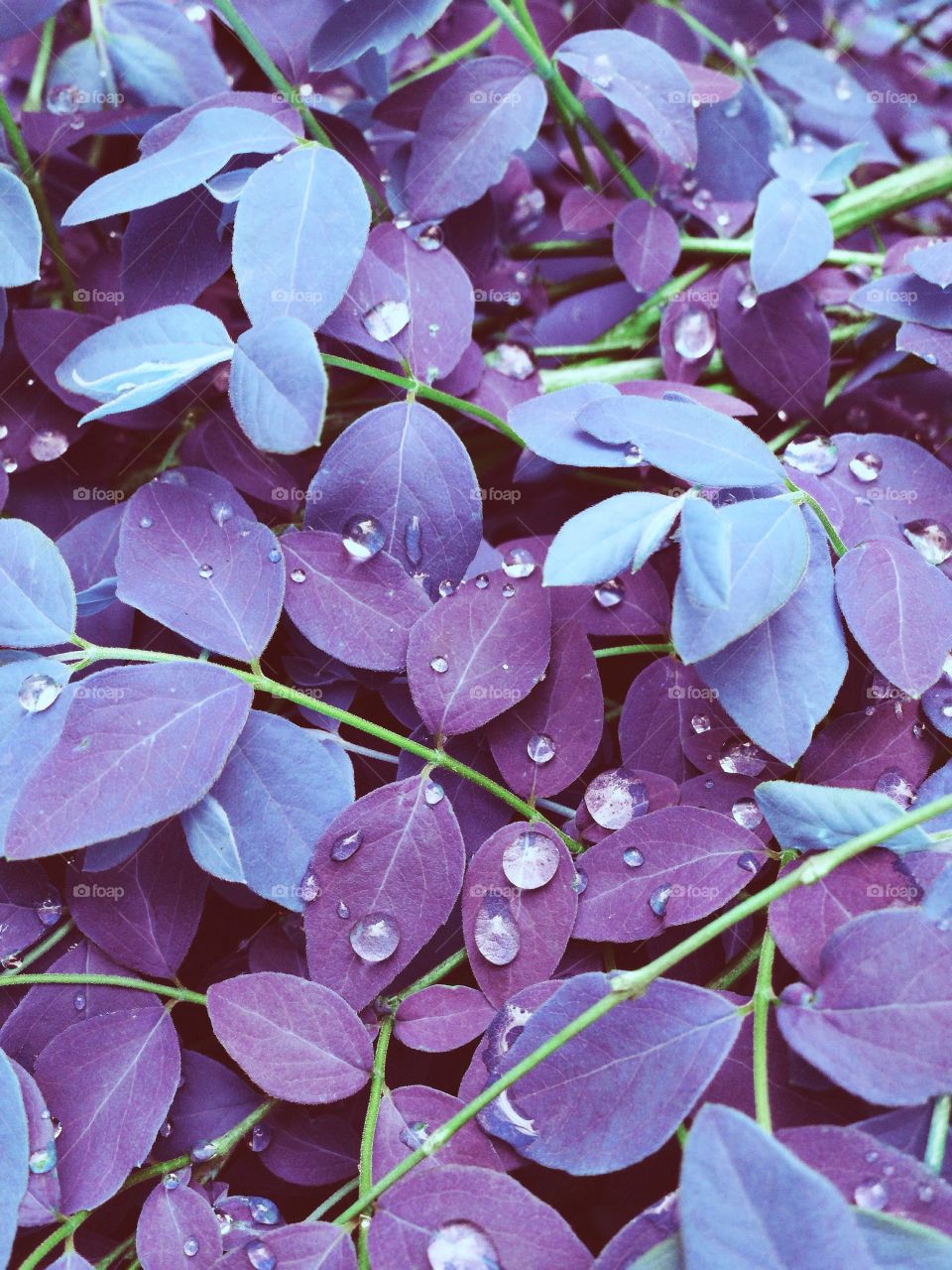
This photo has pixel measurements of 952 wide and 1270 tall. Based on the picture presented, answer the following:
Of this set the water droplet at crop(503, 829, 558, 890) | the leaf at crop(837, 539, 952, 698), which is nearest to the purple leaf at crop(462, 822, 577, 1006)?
the water droplet at crop(503, 829, 558, 890)

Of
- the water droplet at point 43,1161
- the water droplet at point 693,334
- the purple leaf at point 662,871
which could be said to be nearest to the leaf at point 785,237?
the water droplet at point 693,334

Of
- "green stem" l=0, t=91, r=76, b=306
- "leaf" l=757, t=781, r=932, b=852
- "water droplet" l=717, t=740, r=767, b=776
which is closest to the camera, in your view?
"leaf" l=757, t=781, r=932, b=852

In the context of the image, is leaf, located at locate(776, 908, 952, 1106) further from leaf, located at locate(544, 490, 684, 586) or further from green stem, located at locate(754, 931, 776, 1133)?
leaf, located at locate(544, 490, 684, 586)

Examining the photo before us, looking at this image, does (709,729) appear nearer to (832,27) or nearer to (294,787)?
(294,787)

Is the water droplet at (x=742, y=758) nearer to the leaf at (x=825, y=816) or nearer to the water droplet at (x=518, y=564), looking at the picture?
the leaf at (x=825, y=816)

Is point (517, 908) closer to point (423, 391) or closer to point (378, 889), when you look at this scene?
point (378, 889)

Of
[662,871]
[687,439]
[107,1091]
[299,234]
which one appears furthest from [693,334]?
[107,1091]
